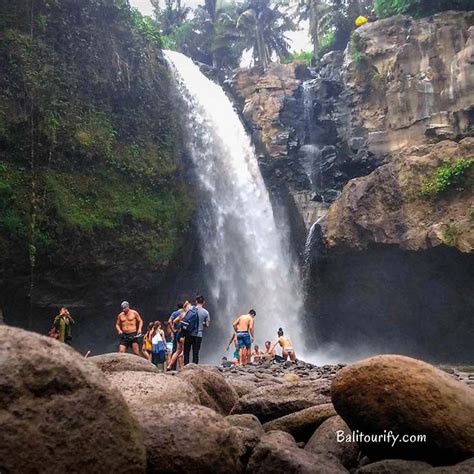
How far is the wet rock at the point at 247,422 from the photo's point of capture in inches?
194

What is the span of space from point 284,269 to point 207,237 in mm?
3758

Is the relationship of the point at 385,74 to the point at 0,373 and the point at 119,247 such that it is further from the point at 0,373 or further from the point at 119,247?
the point at 0,373

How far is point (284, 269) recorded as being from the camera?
24656 mm

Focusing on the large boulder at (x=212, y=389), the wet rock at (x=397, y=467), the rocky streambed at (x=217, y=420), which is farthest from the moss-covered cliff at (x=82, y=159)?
the wet rock at (x=397, y=467)

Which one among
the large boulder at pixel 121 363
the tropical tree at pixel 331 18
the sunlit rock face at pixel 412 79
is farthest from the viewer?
the tropical tree at pixel 331 18

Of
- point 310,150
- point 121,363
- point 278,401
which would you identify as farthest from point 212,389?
point 310,150

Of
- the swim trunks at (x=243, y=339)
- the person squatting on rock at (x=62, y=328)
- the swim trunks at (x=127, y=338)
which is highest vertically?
the person squatting on rock at (x=62, y=328)

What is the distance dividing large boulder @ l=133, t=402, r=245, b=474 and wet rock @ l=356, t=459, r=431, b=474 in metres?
0.99

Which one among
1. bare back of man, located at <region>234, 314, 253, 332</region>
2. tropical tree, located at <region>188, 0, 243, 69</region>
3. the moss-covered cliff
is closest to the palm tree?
tropical tree, located at <region>188, 0, 243, 69</region>

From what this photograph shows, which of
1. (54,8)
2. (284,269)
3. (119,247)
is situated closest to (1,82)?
(54,8)

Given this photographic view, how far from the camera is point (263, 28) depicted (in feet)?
138

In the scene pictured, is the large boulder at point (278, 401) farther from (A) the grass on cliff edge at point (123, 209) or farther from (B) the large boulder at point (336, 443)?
(A) the grass on cliff edge at point (123, 209)

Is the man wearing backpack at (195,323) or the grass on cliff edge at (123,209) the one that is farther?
the grass on cliff edge at (123,209)

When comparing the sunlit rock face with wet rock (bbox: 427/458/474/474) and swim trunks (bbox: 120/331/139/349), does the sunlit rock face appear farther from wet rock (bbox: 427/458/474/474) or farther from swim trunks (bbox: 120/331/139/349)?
wet rock (bbox: 427/458/474/474)
